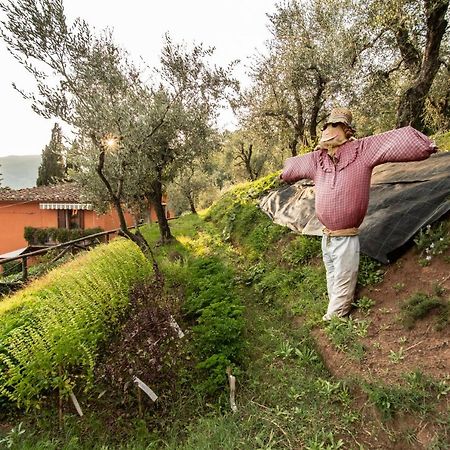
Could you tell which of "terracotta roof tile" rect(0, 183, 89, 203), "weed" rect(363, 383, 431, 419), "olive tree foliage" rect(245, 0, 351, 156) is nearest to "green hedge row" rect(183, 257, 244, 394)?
"weed" rect(363, 383, 431, 419)

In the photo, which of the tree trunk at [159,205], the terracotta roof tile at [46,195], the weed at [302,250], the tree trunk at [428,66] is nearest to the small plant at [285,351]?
the weed at [302,250]

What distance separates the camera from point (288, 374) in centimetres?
407

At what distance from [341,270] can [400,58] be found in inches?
435

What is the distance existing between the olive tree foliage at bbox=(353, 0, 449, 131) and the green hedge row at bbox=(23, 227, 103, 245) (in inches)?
656

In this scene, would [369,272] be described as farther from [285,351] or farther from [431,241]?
[285,351]

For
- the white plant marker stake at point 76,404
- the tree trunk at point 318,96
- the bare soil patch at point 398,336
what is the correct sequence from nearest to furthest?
the bare soil patch at point 398,336 < the white plant marker stake at point 76,404 < the tree trunk at point 318,96

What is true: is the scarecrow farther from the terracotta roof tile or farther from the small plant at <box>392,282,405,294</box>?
the terracotta roof tile

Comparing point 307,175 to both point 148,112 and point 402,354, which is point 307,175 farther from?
point 148,112

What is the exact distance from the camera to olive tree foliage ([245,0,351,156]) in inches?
509

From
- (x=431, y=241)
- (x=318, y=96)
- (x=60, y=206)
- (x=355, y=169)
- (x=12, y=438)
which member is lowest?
(x=12, y=438)

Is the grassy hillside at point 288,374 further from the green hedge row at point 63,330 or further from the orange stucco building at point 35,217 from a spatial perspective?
the orange stucco building at point 35,217

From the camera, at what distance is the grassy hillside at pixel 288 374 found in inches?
121

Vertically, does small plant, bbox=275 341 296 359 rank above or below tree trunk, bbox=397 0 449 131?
below

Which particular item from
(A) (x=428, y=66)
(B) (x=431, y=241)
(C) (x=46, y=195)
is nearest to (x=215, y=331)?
Result: (B) (x=431, y=241)
